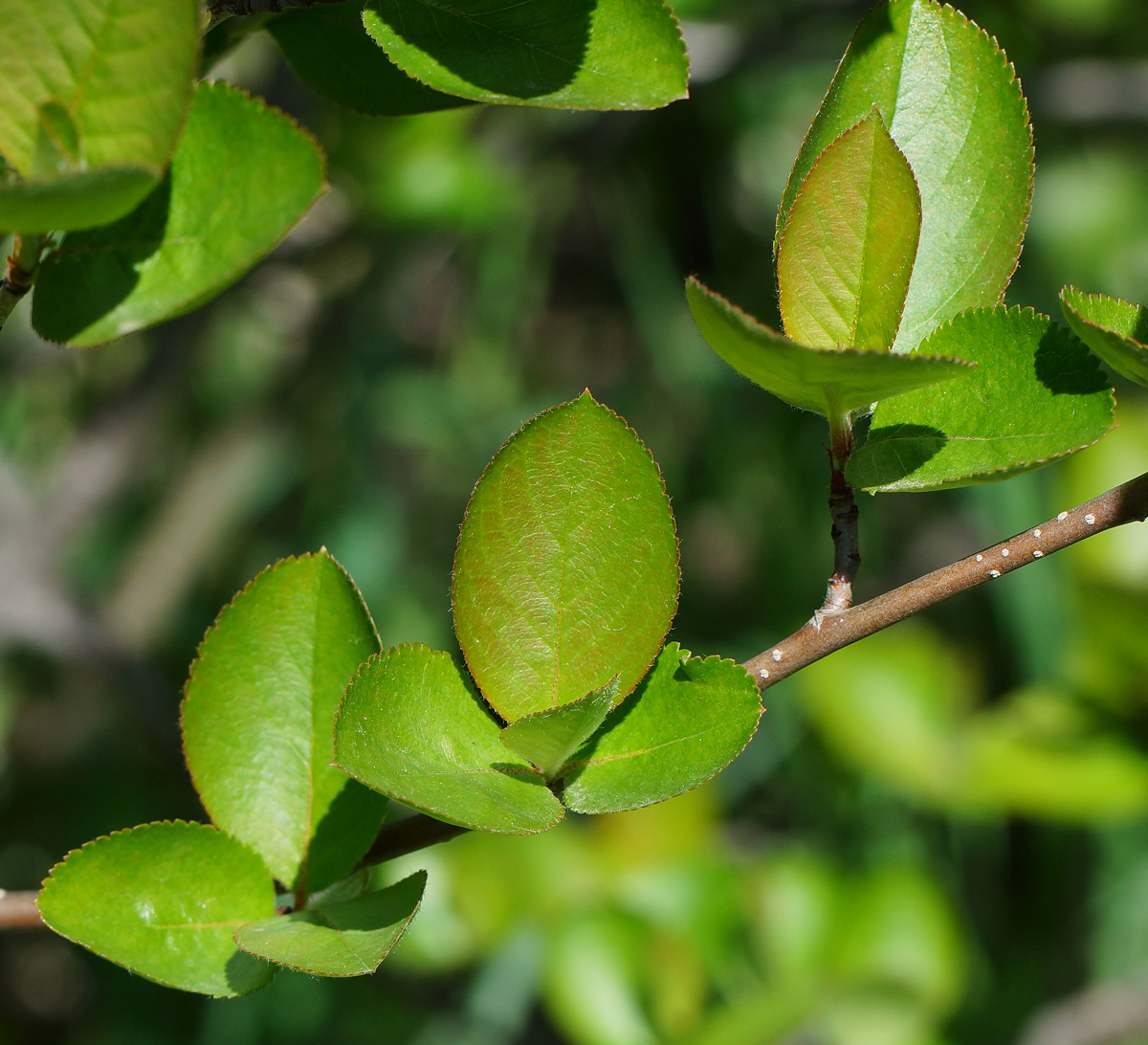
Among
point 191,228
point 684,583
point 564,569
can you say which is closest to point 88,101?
point 191,228

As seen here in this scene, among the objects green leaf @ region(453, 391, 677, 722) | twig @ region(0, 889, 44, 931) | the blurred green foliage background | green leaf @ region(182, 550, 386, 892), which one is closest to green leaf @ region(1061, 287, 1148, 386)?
green leaf @ region(453, 391, 677, 722)

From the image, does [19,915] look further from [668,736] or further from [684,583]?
[684,583]

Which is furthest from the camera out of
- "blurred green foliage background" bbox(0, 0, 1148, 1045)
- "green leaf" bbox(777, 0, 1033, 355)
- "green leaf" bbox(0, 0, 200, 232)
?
"blurred green foliage background" bbox(0, 0, 1148, 1045)

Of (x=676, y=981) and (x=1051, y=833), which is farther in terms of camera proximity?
(x=1051, y=833)

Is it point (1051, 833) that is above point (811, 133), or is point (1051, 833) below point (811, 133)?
below

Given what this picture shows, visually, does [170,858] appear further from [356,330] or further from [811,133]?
[356,330]

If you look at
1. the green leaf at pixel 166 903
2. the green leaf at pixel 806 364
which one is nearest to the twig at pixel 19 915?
the green leaf at pixel 166 903

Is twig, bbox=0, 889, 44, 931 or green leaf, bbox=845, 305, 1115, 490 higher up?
green leaf, bbox=845, 305, 1115, 490

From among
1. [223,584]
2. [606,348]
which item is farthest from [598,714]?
[606,348]

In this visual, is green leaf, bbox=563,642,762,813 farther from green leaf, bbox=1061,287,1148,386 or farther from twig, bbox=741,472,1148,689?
green leaf, bbox=1061,287,1148,386
